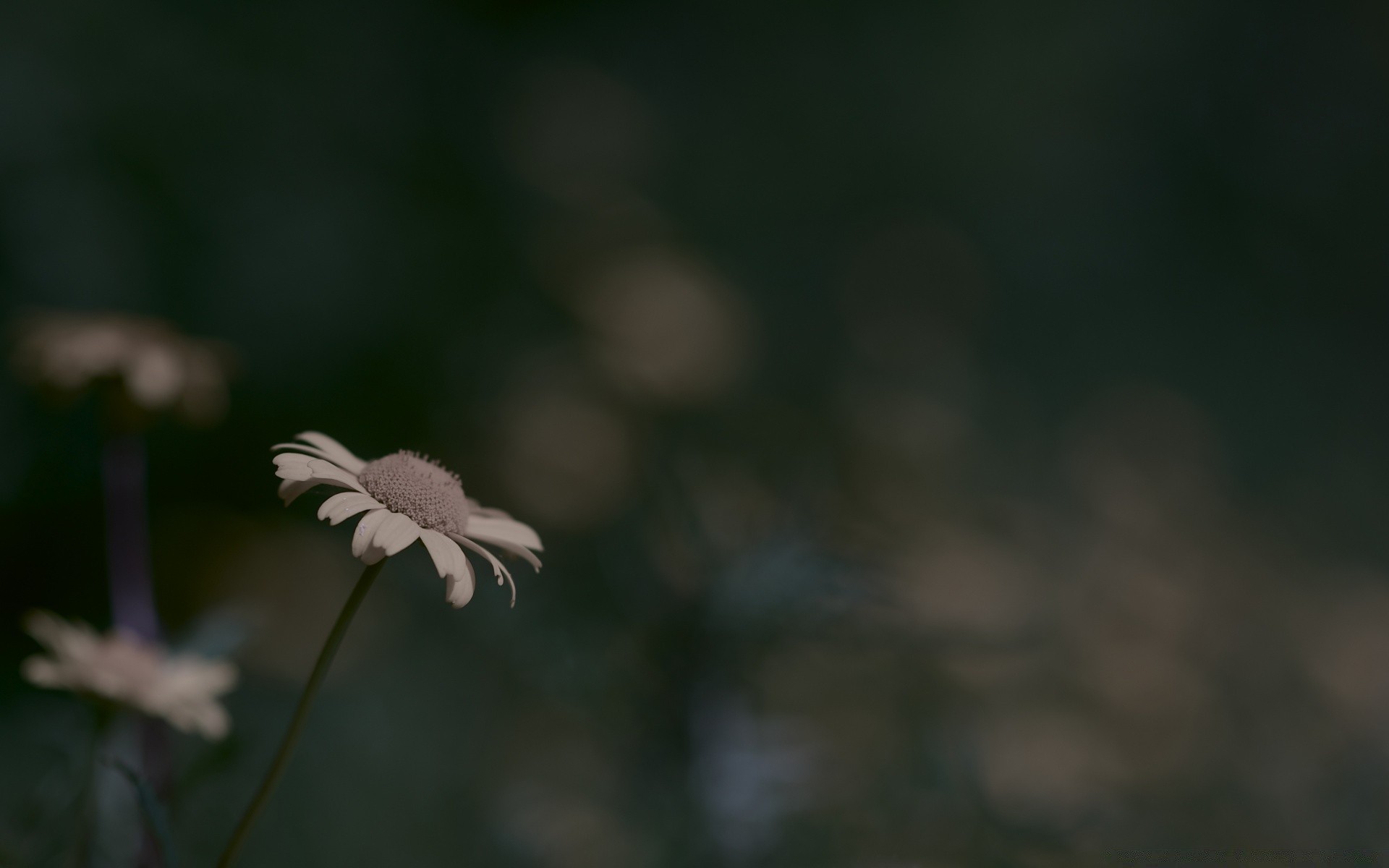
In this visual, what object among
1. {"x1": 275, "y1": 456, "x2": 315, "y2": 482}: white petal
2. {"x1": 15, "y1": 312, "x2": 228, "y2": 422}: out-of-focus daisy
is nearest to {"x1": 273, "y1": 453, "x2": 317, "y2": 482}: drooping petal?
{"x1": 275, "y1": 456, "x2": 315, "y2": 482}: white petal

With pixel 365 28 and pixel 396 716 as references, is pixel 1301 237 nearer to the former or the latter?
pixel 365 28

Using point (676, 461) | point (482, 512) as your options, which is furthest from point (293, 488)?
point (676, 461)

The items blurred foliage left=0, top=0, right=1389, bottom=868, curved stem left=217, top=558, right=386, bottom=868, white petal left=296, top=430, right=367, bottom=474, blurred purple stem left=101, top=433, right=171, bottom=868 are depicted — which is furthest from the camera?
blurred foliage left=0, top=0, right=1389, bottom=868

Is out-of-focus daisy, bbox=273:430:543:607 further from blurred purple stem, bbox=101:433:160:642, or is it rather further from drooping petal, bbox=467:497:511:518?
blurred purple stem, bbox=101:433:160:642

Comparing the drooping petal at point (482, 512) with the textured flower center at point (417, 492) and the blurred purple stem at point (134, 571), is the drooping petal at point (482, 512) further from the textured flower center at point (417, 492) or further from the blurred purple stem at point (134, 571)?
the blurred purple stem at point (134, 571)

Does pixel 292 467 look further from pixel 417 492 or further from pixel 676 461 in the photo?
pixel 676 461

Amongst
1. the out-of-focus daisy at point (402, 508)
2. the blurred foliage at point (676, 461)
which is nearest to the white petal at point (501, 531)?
the out-of-focus daisy at point (402, 508)

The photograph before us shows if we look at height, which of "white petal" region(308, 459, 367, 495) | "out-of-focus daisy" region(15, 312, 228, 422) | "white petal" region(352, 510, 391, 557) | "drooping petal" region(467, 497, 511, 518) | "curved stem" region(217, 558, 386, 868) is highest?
"out-of-focus daisy" region(15, 312, 228, 422)

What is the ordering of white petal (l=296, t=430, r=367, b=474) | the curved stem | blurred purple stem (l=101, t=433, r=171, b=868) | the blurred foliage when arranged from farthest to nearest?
the blurred foliage, blurred purple stem (l=101, t=433, r=171, b=868), white petal (l=296, t=430, r=367, b=474), the curved stem
